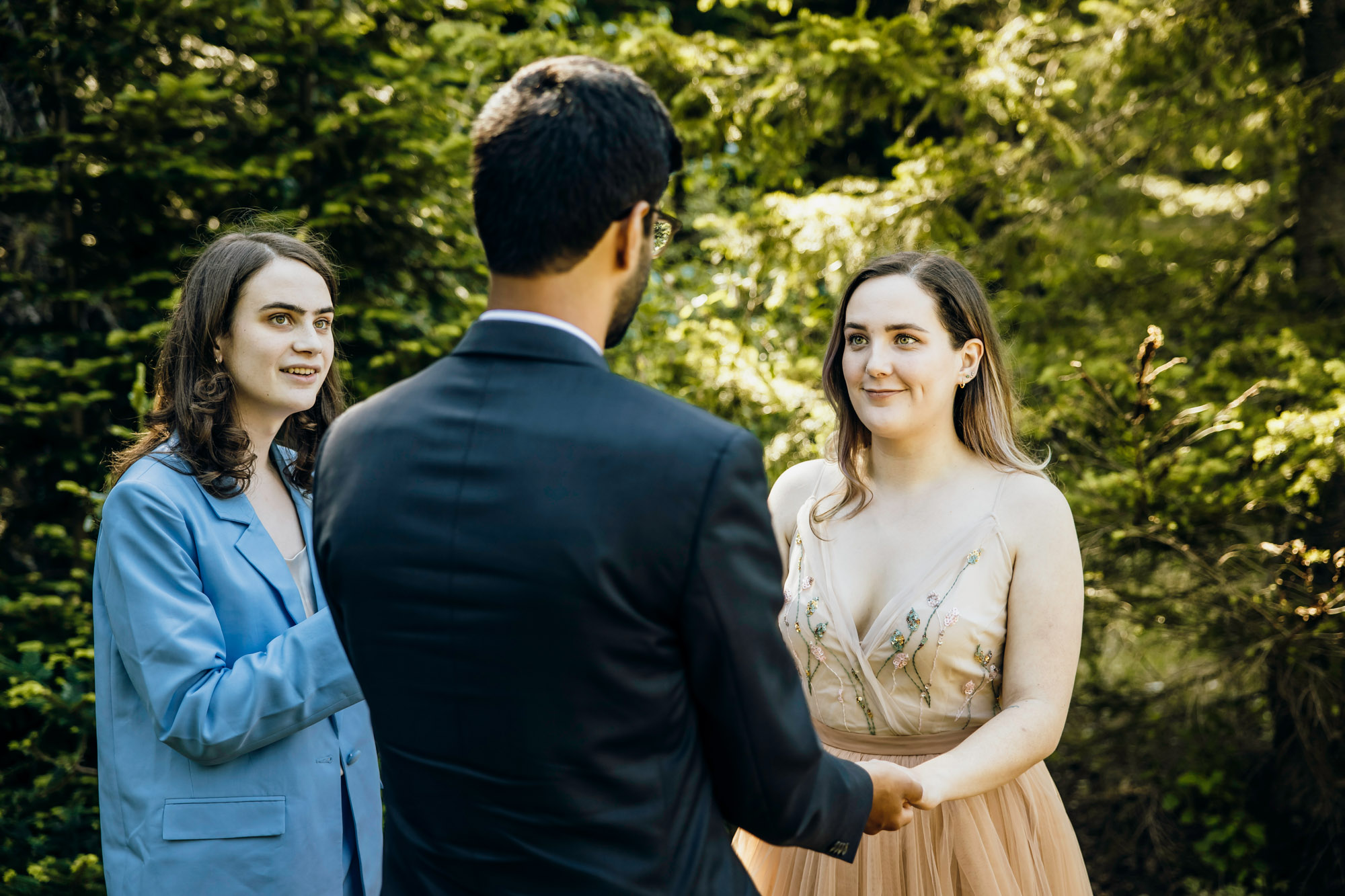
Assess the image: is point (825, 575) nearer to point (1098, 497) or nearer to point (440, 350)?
point (1098, 497)

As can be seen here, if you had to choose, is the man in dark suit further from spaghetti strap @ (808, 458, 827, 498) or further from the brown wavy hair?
spaghetti strap @ (808, 458, 827, 498)

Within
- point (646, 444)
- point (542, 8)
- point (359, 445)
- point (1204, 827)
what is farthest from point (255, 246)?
point (1204, 827)

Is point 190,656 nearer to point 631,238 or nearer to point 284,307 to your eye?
point 284,307

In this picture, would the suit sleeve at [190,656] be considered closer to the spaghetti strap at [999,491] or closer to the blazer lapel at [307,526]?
the blazer lapel at [307,526]

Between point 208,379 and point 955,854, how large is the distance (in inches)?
77.6

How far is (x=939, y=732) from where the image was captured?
216cm

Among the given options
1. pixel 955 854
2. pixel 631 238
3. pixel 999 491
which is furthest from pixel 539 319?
pixel 955 854

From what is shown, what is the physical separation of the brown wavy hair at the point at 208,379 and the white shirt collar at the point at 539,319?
1122 millimetres

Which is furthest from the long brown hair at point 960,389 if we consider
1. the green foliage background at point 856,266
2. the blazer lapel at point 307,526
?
the green foliage background at point 856,266

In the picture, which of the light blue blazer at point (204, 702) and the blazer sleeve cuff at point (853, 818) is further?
the light blue blazer at point (204, 702)

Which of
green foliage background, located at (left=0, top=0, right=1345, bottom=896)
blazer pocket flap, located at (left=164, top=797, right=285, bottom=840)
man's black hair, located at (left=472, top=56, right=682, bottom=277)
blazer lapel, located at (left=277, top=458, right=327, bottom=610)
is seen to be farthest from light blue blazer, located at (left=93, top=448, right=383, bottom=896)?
green foliage background, located at (left=0, top=0, right=1345, bottom=896)

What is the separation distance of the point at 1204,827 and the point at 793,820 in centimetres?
502

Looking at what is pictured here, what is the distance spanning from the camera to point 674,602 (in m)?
1.11

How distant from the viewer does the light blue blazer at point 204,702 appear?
71.2 inches
